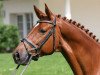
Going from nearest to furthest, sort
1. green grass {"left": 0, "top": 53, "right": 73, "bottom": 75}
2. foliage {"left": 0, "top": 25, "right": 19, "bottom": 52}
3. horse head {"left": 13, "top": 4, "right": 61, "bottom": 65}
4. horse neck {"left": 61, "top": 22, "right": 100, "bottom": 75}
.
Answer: horse head {"left": 13, "top": 4, "right": 61, "bottom": 65} → horse neck {"left": 61, "top": 22, "right": 100, "bottom": 75} → green grass {"left": 0, "top": 53, "right": 73, "bottom": 75} → foliage {"left": 0, "top": 25, "right": 19, "bottom": 52}

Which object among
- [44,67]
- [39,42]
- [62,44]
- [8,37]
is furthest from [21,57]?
[8,37]

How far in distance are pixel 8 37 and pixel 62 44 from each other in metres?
16.5

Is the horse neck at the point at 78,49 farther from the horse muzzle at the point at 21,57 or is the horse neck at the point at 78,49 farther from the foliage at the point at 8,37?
the foliage at the point at 8,37

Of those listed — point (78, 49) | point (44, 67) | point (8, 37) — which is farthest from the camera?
point (8, 37)

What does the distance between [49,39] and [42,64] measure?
32.7 ft

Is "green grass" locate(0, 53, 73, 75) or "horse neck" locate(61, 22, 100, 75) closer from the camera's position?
"horse neck" locate(61, 22, 100, 75)

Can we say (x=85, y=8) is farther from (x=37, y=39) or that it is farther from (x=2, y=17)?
(x=37, y=39)

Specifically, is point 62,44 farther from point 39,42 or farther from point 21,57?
point 21,57

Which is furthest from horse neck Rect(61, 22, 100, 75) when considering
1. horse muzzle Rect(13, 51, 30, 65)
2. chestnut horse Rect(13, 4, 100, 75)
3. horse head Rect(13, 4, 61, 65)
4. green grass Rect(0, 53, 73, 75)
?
green grass Rect(0, 53, 73, 75)

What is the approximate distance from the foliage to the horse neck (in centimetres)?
1622

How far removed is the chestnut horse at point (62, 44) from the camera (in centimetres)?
498

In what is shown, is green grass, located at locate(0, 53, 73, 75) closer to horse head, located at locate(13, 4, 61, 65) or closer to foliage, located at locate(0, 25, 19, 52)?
foliage, located at locate(0, 25, 19, 52)

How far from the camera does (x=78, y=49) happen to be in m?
5.15

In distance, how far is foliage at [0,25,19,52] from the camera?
21344mm
